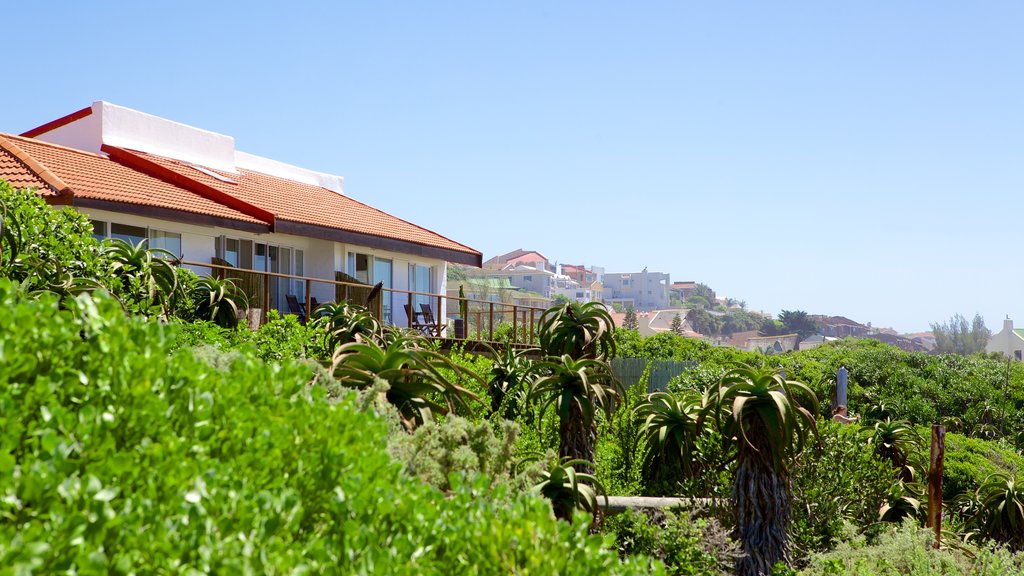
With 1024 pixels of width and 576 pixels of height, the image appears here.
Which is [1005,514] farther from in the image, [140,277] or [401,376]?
[140,277]

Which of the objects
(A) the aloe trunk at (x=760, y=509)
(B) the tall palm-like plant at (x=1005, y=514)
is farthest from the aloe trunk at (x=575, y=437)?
(B) the tall palm-like plant at (x=1005, y=514)

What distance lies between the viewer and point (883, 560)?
7.75 metres

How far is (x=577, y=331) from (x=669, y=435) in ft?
5.11

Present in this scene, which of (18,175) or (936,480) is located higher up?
(18,175)

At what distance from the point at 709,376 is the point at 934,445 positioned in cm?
1015

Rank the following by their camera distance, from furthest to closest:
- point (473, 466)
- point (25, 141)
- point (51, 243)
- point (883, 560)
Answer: point (25, 141)
point (883, 560)
point (51, 243)
point (473, 466)

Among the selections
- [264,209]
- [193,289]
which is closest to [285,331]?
[193,289]

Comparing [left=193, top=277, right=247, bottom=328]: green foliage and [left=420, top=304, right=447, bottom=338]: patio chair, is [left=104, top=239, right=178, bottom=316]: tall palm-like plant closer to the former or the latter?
[left=193, top=277, right=247, bottom=328]: green foliage

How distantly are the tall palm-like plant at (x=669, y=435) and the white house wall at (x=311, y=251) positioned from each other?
1209cm

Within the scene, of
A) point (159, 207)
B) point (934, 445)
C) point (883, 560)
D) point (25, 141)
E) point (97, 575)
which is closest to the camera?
point (97, 575)

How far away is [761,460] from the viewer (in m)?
6.86

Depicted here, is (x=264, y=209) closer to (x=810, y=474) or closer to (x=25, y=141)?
(x=25, y=141)

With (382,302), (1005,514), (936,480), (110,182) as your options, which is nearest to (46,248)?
(936,480)

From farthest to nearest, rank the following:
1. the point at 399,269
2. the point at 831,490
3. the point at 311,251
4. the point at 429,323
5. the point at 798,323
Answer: the point at 798,323 → the point at 399,269 → the point at 429,323 → the point at 311,251 → the point at 831,490
